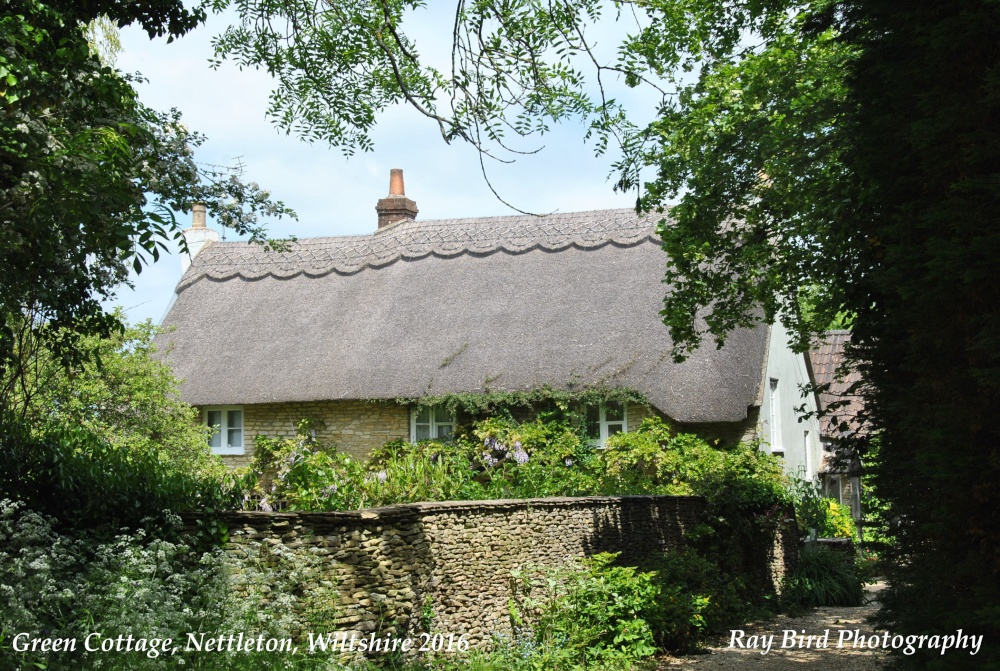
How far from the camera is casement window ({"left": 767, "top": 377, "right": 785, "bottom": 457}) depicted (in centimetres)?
1919

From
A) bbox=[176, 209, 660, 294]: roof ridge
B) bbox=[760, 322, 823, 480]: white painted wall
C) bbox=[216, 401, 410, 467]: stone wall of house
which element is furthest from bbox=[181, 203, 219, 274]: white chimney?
bbox=[760, 322, 823, 480]: white painted wall

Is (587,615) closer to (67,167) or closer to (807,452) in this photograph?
(67,167)

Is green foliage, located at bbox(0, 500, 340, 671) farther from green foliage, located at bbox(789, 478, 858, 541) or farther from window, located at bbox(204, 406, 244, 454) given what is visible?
window, located at bbox(204, 406, 244, 454)

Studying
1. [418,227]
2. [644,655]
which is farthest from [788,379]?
[644,655]

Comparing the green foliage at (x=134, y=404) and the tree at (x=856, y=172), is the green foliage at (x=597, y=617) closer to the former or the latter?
the tree at (x=856, y=172)

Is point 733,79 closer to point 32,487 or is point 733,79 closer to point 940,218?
point 940,218

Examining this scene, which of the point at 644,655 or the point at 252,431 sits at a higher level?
the point at 252,431

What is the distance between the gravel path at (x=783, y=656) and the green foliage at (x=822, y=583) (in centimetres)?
195

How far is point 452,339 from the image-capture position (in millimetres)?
19234

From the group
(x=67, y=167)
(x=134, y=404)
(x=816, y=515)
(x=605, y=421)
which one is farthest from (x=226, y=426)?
(x=67, y=167)

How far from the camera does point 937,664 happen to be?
13.6 ft

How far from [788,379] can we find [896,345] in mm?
16542

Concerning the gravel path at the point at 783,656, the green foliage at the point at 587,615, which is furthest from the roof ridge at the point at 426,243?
the green foliage at the point at 587,615

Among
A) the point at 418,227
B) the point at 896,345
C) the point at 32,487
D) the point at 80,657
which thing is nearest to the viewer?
the point at 896,345
